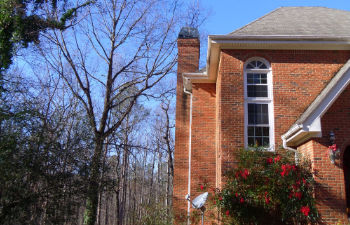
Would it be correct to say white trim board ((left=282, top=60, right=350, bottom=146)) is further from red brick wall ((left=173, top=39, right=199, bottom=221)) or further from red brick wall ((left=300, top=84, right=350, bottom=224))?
red brick wall ((left=173, top=39, right=199, bottom=221))

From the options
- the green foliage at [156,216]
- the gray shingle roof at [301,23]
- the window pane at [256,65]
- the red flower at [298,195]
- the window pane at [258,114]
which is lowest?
the green foliage at [156,216]

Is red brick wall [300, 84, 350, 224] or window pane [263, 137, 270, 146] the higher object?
window pane [263, 137, 270, 146]

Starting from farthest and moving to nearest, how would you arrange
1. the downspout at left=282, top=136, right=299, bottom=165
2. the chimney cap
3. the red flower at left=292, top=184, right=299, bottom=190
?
the chimney cap, the downspout at left=282, top=136, right=299, bottom=165, the red flower at left=292, top=184, right=299, bottom=190

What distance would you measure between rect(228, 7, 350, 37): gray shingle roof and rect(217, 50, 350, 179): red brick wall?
706 mm

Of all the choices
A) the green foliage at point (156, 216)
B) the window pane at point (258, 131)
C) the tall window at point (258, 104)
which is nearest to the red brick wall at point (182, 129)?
the green foliage at point (156, 216)

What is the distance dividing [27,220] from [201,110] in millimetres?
7063

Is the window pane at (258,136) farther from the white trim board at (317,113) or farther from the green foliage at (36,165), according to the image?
the green foliage at (36,165)

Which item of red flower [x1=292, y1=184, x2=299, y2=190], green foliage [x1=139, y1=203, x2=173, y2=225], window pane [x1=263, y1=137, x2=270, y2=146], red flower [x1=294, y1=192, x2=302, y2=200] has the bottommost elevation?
green foliage [x1=139, y1=203, x2=173, y2=225]

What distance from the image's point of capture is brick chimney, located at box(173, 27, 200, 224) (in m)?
11.9

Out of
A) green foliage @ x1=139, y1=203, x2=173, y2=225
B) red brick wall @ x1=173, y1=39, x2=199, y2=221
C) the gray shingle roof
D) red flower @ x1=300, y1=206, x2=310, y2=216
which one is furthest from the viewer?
red brick wall @ x1=173, y1=39, x2=199, y2=221

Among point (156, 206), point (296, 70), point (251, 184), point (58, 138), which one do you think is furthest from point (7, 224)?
point (296, 70)

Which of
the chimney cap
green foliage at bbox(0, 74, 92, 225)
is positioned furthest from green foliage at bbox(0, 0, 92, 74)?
the chimney cap

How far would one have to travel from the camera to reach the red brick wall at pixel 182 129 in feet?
38.8

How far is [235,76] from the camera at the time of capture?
980 cm
